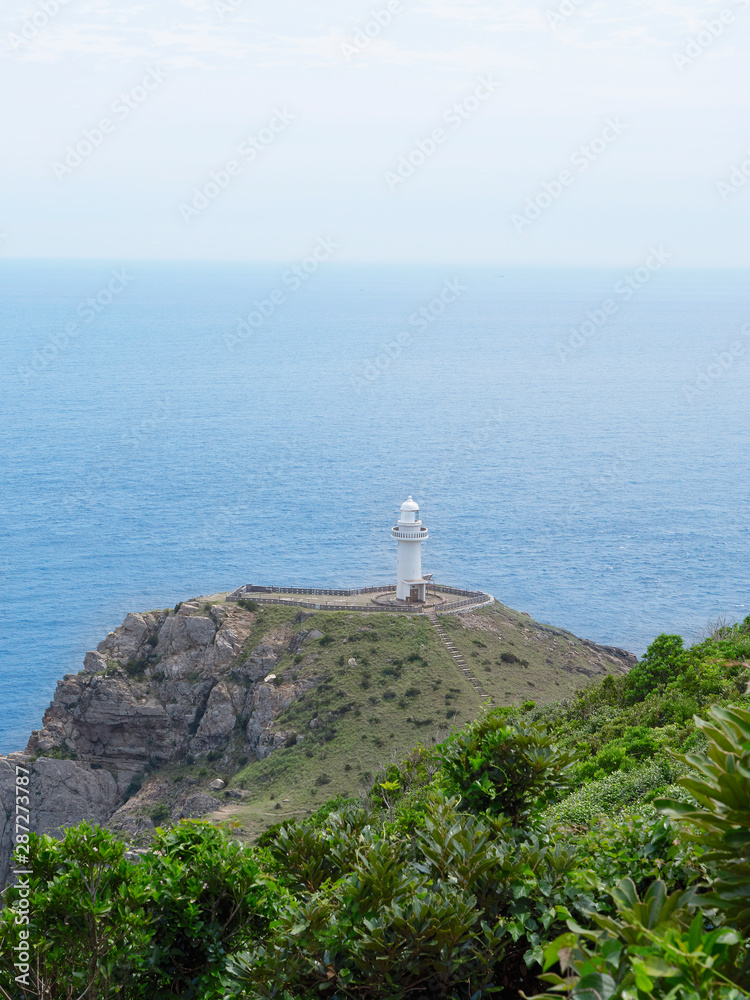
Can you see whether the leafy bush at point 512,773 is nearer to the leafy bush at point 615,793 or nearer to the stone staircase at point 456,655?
the leafy bush at point 615,793

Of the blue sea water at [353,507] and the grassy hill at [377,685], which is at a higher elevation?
the blue sea water at [353,507]

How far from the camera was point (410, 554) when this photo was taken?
71375mm

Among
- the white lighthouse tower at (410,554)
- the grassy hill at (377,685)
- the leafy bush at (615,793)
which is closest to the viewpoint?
the leafy bush at (615,793)

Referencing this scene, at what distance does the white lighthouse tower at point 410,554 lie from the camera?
226ft

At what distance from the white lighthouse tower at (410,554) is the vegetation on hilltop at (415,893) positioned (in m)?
51.4

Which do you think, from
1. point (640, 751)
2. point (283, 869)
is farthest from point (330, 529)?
point (283, 869)

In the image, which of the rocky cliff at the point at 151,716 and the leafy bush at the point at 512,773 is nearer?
the leafy bush at the point at 512,773

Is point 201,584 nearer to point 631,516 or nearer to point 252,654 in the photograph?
point 252,654

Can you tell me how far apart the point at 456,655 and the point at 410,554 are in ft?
27.7

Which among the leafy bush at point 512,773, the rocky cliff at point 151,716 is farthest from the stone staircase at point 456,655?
the leafy bush at point 512,773

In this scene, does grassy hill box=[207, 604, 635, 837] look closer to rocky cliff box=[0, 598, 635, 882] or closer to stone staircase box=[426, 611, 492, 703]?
rocky cliff box=[0, 598, 635, 882]

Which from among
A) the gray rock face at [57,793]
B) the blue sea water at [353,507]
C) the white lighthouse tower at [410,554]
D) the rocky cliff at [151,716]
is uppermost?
the blue sea water at [353,507]

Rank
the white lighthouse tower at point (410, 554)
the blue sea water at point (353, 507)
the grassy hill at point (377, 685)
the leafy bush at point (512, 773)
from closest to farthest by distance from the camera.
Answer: the leafy bush at point (512, 773)
the grassy hill at point (377, 685)
the white lighthouse tower at point (410, 554)
the blue sea water at point (353, 507)

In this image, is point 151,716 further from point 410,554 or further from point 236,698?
point 410,554
